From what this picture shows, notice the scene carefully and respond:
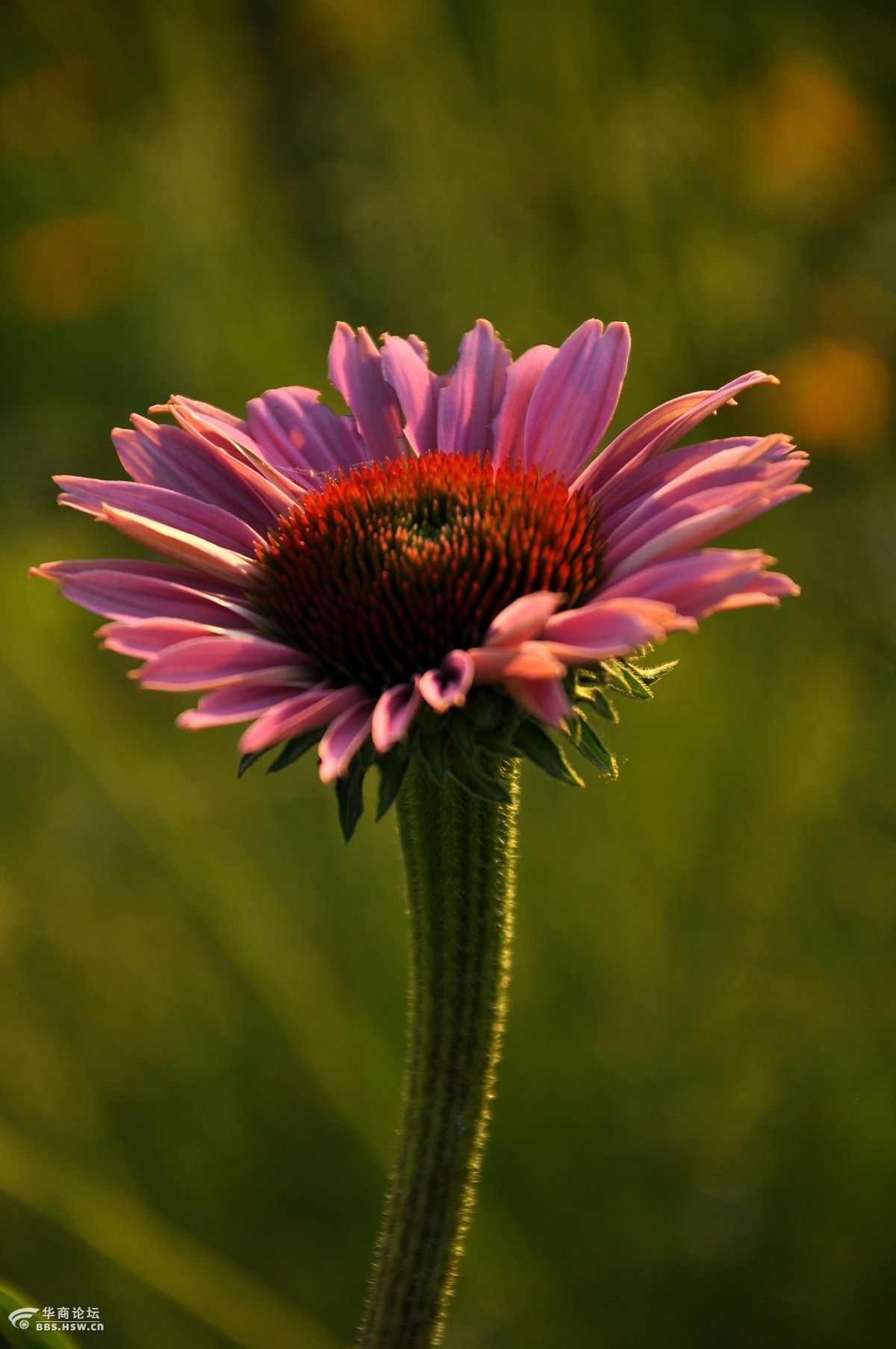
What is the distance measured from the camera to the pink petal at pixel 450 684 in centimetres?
38

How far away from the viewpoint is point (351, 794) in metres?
0.42

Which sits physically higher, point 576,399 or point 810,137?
point 810,137

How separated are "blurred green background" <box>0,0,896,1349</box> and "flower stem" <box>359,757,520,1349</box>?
800 millimetres

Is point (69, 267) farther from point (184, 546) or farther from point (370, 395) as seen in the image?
point (184, 546)

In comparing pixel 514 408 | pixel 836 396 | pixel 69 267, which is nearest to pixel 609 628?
pixel 514 408

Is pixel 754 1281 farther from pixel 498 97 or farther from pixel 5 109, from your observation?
pixel 5 109

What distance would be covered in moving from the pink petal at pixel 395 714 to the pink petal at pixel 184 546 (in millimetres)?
118

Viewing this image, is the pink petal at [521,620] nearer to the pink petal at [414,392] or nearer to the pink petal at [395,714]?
the pink petal at [395,714]

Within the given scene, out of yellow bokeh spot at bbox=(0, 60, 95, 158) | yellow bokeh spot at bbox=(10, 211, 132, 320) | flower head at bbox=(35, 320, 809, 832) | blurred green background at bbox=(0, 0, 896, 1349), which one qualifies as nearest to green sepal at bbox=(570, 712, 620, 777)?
flower head at bbox=(35, 320, 809, 832)

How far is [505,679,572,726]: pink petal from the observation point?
0.38 metres

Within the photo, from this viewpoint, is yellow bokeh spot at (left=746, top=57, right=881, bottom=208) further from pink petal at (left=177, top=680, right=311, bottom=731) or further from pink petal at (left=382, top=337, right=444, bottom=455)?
pink petal at (left=177, top=680, right=311, bottom=731)

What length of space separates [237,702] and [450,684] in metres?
0.08

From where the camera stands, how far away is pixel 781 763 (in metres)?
1.34

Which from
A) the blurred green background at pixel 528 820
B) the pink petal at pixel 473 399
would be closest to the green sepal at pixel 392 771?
the pink petal at pixel 473 399
